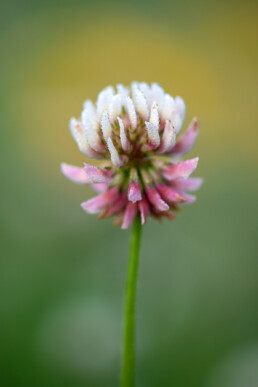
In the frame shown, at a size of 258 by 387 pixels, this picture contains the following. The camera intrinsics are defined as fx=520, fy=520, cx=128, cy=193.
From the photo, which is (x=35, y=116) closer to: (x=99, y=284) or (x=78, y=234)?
(x=78, y=234)

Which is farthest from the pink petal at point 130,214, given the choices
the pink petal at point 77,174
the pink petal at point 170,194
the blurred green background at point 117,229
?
the blurred green background at point 117,229

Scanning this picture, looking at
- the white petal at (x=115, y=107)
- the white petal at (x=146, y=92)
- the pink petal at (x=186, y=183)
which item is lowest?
the pink petal at (x=186, y=183)

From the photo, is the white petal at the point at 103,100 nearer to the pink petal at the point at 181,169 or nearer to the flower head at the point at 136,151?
the flower head at the point at 136,151

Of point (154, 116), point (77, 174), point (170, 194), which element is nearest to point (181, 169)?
point (170, 194)

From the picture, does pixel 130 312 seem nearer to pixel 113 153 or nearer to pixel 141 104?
pixel 113 153

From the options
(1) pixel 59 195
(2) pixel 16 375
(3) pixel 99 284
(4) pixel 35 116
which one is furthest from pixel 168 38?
(2) pixel 16 375

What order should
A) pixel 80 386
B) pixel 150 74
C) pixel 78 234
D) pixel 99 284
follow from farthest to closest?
1. pixel 150 74
2. pixel 78 234
3. pixel 99 284
4. pixel 80 386
